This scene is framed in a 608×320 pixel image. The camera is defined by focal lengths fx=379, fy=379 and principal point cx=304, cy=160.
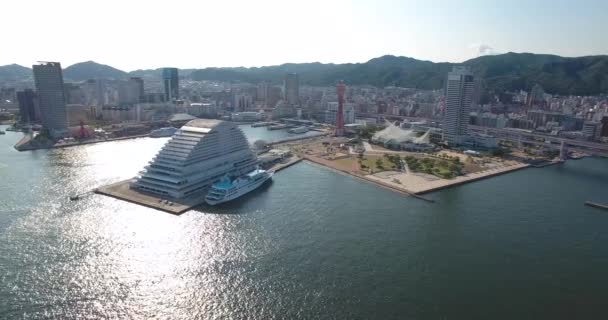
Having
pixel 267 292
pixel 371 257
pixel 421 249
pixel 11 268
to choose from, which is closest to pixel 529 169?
pixel 421 249

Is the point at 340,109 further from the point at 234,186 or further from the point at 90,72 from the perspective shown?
the point at 90,72

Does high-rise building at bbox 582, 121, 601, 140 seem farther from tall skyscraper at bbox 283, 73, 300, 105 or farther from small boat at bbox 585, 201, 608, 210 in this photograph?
tall skyscraper at bbox 283, 73, 300, 105

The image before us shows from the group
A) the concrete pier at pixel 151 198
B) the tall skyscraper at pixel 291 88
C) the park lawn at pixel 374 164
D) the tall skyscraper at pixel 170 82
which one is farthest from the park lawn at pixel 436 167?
the tall skyscraper at pixel 170 82

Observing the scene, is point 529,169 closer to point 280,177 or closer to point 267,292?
point 280,177

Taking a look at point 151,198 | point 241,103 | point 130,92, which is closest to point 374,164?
point 151,198

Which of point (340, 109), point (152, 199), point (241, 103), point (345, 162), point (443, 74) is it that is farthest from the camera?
point (443, 74)

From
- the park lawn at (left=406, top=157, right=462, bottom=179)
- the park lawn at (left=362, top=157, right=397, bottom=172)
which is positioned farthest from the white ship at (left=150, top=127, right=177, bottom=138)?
the park lawn at (left=406, top=157, right=462, bottom=179)
